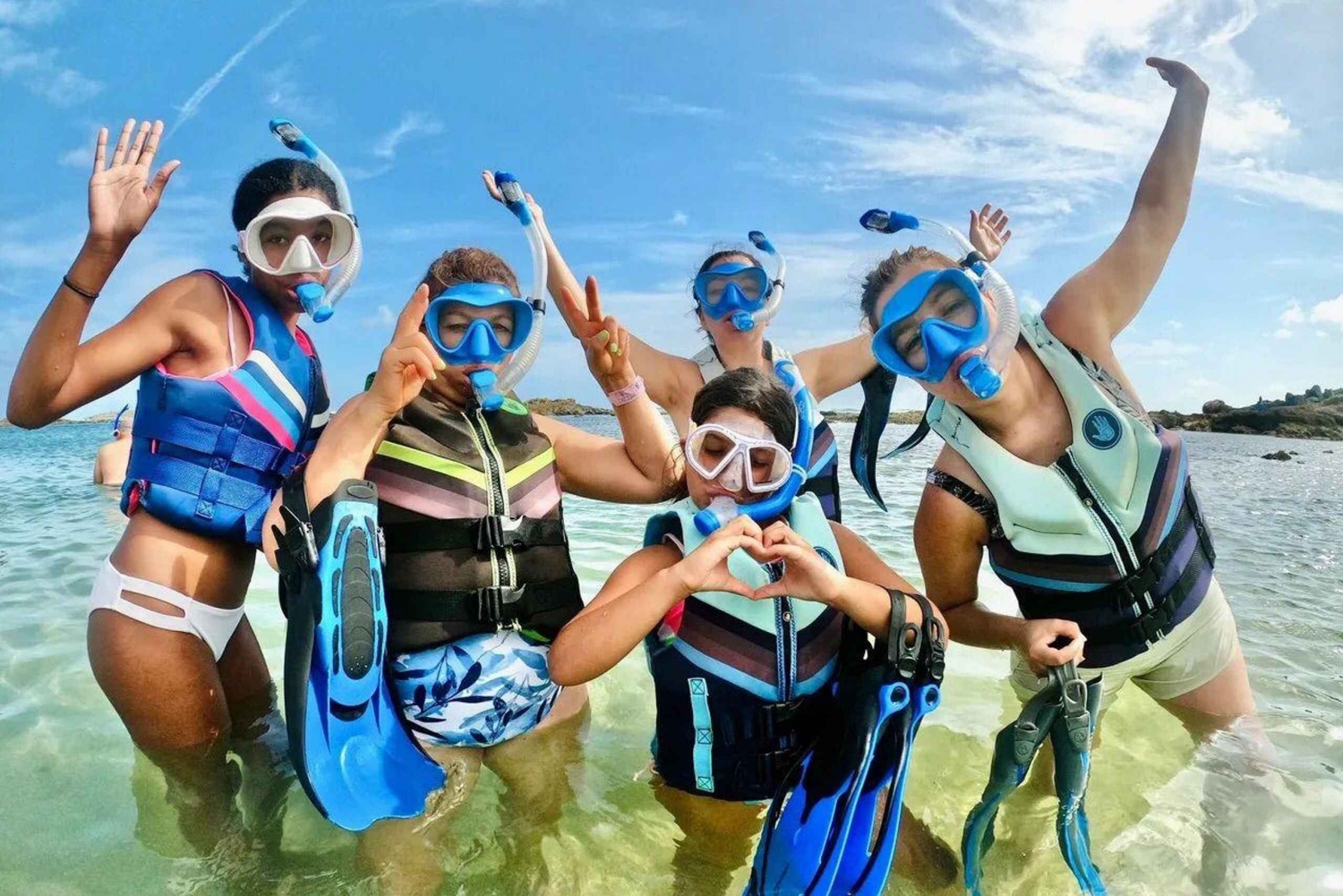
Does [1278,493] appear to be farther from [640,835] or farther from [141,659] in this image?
[141,659]

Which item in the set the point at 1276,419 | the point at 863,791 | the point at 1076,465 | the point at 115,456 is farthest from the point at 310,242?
the point at 1276,419

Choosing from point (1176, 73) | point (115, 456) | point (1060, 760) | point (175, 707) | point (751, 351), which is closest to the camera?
point (1060, 760)

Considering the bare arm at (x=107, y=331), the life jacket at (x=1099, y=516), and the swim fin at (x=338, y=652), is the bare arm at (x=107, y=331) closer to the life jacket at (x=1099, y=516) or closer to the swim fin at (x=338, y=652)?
the swim fin at (x=338, y=652)

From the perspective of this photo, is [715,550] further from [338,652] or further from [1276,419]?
[1276,419]

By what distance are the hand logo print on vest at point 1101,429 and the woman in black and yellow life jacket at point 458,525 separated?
131 centimetres

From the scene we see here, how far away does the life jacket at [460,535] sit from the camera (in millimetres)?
2309

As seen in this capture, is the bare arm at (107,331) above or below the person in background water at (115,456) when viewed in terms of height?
above

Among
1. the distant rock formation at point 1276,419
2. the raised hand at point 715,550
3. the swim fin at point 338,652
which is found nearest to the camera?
the raised hand at point 715,550

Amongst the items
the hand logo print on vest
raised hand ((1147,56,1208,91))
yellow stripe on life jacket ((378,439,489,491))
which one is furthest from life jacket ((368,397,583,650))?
raised hand ((1147,56,1208,91))

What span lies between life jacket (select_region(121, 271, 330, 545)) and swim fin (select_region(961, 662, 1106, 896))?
2221mm

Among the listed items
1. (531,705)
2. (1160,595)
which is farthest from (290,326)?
(1160,595)

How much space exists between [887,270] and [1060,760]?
1.55 meters

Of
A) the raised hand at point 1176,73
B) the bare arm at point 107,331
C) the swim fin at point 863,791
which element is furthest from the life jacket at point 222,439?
the raised hand at point 1176,73

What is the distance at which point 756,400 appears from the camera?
2.24 meters
